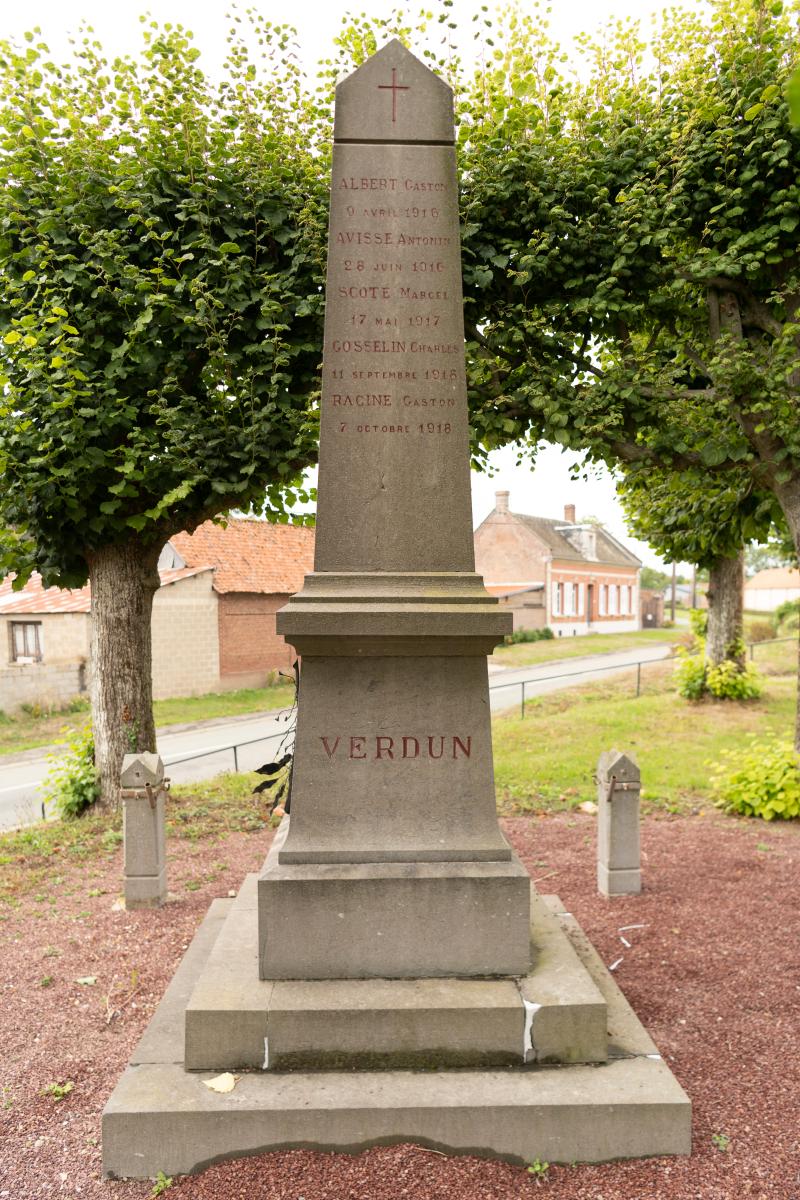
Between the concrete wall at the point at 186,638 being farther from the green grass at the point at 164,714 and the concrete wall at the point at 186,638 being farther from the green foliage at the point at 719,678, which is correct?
the green foliage at the point at 719,678

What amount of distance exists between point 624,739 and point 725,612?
409 cm

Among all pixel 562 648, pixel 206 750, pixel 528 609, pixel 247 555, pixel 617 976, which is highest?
pixel 247 555

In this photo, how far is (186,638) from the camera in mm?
21969

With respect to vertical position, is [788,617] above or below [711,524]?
below

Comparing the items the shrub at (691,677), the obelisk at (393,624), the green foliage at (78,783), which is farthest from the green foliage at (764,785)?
the shrub at (691,677)

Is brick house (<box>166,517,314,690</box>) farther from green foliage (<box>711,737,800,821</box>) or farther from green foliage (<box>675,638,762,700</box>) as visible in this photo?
green foliage (<box>711,737,800,821</box>)

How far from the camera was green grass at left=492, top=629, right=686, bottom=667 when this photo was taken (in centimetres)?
2996

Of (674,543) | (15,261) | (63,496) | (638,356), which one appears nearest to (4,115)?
(15,261)

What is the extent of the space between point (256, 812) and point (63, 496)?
3.77 m

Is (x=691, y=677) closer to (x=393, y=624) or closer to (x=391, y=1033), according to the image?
(x=393, y=624)

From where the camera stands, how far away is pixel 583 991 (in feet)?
10.6

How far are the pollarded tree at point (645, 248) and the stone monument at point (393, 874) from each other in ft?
10.4

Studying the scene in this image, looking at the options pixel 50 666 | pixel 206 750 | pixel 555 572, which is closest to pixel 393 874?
pixel 206 750

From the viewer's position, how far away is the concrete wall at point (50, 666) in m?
19.3
